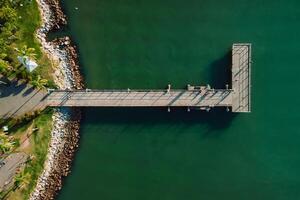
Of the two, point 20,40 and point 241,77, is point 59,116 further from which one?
point 241,77

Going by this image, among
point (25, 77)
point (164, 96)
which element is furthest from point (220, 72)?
point (25, 77)

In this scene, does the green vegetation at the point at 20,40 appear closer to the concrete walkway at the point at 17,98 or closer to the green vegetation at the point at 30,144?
the concrete walkway at the point at 17,98

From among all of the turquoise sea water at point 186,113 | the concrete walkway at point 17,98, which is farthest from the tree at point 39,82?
the turquoise sea water at point 186,113

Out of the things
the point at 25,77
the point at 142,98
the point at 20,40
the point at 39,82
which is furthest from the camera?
the point at 142,98

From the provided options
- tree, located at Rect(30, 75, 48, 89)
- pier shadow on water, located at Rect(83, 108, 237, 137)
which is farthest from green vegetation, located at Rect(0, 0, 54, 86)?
pier shadow on water, located at Rect(83, 108, 237, 137)

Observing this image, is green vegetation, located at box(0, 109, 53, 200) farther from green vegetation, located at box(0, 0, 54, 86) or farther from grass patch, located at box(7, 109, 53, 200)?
green vegetation, located at box(0, 0, 54, 86)

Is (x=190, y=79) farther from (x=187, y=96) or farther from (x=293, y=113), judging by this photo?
(x=293, y=113)
